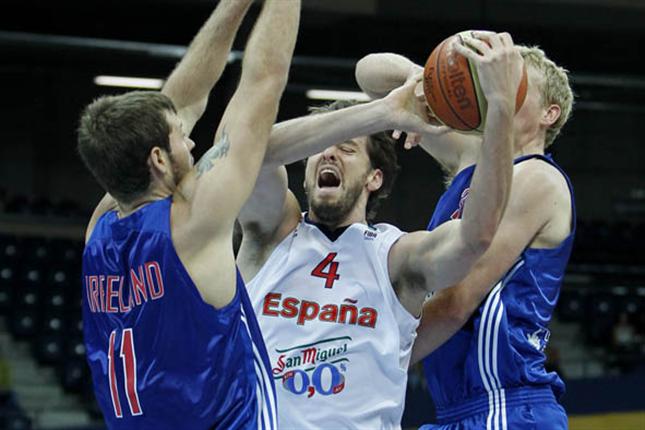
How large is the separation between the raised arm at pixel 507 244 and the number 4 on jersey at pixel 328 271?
1.28 feet

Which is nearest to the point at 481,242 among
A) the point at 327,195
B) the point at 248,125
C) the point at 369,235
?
the point at 369,235

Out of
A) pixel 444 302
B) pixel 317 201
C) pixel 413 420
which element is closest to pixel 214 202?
pixel 317 201

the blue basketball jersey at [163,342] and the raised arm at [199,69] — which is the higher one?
the raised arm at [199,69]

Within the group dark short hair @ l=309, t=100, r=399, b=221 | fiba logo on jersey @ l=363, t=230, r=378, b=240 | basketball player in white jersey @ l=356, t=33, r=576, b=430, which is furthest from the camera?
dark short hair @ l=309, t=100, r=399, b=221

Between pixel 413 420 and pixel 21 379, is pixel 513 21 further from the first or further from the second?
pixel 21 379

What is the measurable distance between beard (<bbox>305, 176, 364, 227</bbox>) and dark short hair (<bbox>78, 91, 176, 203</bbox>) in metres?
0.96

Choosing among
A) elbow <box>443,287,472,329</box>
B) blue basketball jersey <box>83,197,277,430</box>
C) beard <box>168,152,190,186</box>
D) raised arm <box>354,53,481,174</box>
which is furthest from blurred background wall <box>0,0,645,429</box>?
beard <box>168,152,190,186</box>

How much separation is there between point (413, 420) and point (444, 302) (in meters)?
9.06

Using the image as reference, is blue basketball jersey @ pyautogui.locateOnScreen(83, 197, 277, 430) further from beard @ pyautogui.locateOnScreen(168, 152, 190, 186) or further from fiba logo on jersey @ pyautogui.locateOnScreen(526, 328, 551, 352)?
fiba logo on jersey @ pyautogui.locateOnScreen(526, 328, 551, 352)

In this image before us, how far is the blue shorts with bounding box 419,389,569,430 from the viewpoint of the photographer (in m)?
4.04

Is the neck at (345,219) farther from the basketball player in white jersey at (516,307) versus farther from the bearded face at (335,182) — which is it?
the basketball player in white jersey at (516,307)

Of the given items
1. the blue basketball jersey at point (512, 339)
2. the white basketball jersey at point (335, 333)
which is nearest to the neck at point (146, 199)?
the white basketball jersey at point (335, 333)

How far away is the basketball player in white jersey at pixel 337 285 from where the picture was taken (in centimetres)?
392

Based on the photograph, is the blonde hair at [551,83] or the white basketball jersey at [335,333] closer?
the white basketball jersey at [335,333]
